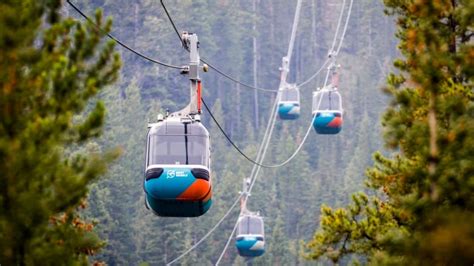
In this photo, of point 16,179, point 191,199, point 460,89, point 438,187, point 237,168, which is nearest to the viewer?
point 16,179

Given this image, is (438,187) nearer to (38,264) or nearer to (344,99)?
(38,264)

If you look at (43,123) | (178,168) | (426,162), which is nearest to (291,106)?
(178,168)

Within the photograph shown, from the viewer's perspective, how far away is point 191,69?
2186 cm

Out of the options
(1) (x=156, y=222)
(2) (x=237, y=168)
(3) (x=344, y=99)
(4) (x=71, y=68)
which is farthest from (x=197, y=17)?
(4) (x=71, y=68)

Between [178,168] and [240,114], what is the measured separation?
13242 cm

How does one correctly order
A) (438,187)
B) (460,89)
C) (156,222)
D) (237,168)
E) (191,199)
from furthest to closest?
(237,168)
(156,222)
(191,199)
(460,89)
(438,187)

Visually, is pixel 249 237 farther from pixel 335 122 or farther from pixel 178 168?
pixel 178 168

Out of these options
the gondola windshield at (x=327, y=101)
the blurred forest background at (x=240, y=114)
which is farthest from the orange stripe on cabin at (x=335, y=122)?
the blurred forest background at (x=240, y=114)

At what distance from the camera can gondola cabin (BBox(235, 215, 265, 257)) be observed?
50375mm

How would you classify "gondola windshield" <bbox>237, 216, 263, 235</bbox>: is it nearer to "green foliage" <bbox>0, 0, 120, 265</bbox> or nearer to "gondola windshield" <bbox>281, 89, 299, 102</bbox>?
"gondola windshield" <bbox>281, 89, 299, 102</bbox>

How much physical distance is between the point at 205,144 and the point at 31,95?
9.98 m

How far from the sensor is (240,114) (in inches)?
6053

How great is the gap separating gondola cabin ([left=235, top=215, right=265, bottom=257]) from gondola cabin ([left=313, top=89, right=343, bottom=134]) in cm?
499

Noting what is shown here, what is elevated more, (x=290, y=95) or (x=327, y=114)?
(x=290, y=95)
